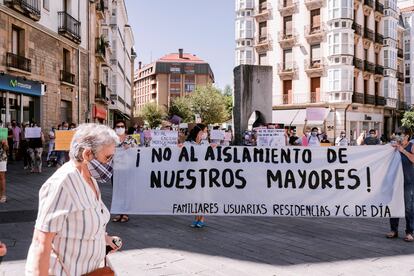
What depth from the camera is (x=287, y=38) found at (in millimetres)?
44875

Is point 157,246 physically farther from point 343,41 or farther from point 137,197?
point 343,41

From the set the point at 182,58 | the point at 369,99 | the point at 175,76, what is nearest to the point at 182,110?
the point at 369,99

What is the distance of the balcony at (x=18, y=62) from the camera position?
65.6 feet

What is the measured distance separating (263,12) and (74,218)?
47411mm

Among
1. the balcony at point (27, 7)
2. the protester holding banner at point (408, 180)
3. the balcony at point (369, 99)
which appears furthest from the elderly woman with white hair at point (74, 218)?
the balcony at point (369, 99)

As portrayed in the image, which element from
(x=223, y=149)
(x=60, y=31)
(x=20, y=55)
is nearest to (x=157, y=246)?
(x=223, y=149)

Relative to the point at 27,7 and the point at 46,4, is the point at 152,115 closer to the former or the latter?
the point at 46,4

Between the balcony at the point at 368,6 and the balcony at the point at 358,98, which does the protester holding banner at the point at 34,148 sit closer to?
the balcony at the point at 358,98

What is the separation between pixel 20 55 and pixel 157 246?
18196 millimetres

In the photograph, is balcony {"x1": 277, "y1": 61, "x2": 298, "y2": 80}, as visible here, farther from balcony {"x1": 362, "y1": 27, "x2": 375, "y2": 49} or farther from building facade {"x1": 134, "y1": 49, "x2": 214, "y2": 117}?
building facade {"x1": 134, "y1": 49, "x2": 214, "y2": 117}

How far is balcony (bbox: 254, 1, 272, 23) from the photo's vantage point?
46.8 m

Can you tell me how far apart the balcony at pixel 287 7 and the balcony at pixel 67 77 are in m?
Result: 25.9

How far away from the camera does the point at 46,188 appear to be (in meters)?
2.30

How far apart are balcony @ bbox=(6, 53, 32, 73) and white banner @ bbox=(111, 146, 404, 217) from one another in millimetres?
15440
